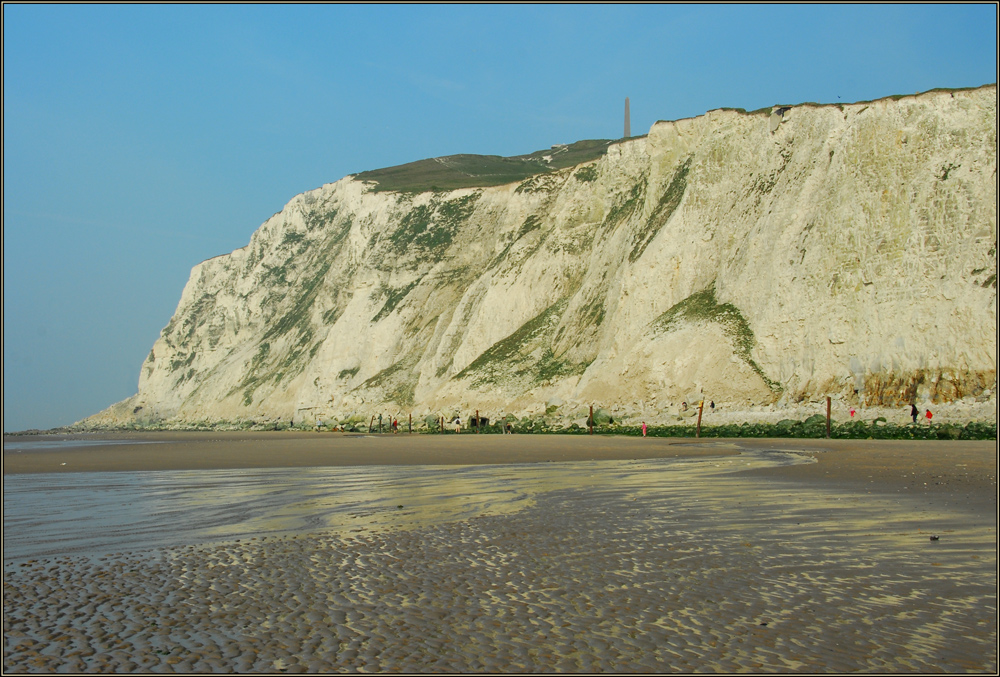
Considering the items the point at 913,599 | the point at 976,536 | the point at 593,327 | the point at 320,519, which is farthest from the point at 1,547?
the point at 593,327

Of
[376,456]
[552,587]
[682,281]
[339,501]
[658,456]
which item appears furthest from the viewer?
[682,281]

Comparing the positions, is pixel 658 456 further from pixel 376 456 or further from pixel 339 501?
pixel 339 501

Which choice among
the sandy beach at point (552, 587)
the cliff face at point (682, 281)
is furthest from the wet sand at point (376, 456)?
the cliff face at point (682, 281)

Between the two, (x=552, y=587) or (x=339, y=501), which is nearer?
(x=552, y=587)

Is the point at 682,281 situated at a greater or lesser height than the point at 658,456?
greater

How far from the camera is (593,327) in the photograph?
45.4 meters

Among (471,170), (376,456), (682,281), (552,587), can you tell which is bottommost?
(376,456)

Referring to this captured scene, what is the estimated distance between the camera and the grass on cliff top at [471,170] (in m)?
73.0

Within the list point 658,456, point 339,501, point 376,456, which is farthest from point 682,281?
point 339,501

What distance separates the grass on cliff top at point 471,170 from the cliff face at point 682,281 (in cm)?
387

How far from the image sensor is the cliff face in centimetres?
3209

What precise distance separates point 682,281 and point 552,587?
37241mm

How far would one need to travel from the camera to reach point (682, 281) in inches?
1660

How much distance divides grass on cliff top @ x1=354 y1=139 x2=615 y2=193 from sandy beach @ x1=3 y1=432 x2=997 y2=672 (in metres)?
57.4
